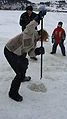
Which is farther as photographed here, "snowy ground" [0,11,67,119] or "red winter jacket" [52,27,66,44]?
"red winter jacket" [52,27,66,44]

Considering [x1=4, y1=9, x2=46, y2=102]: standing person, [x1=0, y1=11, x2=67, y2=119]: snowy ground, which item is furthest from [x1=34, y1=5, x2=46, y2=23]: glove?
[x1=0, y1=11, x2=67, y2=119]: snowy ground

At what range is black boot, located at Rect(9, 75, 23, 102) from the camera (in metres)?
5.74

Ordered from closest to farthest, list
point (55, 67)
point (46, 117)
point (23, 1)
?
point (46, 117)
point (55, 67)
point (23, 1)

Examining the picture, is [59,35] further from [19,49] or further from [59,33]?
[19,49]

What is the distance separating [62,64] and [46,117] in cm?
347

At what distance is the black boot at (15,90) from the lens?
5.74 m

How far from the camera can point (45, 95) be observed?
20.6ft

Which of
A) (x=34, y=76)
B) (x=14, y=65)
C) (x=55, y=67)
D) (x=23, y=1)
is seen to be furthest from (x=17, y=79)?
(x=23, y=1)

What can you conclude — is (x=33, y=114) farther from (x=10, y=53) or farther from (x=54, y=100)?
(x=10, y=53)

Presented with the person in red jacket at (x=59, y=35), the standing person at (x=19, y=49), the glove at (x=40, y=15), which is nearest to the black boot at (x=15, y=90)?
the standing person at (x=19, y=49)

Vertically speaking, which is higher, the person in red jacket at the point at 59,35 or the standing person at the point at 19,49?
the standing person at the point at 19,49

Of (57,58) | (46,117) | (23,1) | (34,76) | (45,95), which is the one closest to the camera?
(46,117)

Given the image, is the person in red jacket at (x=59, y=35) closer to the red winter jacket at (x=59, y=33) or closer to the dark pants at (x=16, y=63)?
the red winter jacket at (x=59, y=33)

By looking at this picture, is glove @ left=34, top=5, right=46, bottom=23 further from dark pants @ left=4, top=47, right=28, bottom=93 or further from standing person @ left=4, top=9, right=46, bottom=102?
dark pants @ left=4, top=47, right=28, bottom=93
